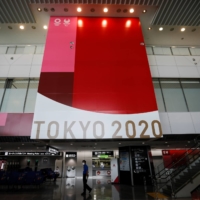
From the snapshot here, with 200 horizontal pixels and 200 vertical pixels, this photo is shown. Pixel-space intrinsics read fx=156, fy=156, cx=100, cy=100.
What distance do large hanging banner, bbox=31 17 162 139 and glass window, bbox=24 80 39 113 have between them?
225 cm

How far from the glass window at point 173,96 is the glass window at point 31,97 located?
8421mm

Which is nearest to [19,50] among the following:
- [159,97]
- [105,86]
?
[105,86]

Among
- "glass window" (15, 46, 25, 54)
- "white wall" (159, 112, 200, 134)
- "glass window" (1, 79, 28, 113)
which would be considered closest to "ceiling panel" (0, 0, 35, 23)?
"glass window" (15, 46, 25, 54)

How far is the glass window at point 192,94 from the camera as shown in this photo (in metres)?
10.0

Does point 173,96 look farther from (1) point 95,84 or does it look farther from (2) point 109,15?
(2) point 109,15

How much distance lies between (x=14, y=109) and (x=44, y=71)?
319 centimetres

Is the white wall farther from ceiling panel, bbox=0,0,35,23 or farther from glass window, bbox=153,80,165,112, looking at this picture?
ceiling panel, bbox=0,0,35,23

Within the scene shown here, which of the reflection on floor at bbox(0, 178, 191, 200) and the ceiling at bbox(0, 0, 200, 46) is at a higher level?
the ceiling at bbox(0, 0, 200, 46)

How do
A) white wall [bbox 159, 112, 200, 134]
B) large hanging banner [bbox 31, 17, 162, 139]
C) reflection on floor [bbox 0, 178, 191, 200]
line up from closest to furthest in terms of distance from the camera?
reflection on floor [bbox 0, 178, 191, 200] < large hanging banner [bbox 31, 17, 162, 139] < white wall [bbox 159, 112, 200, 134]

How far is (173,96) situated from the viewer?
10.4m

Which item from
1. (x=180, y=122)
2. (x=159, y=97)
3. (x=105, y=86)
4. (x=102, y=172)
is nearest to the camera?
(x=105, y=86)

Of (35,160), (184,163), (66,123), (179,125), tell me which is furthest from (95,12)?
(35,160)

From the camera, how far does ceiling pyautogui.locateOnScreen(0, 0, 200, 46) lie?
30.6 ft

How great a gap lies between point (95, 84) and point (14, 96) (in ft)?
18.1
